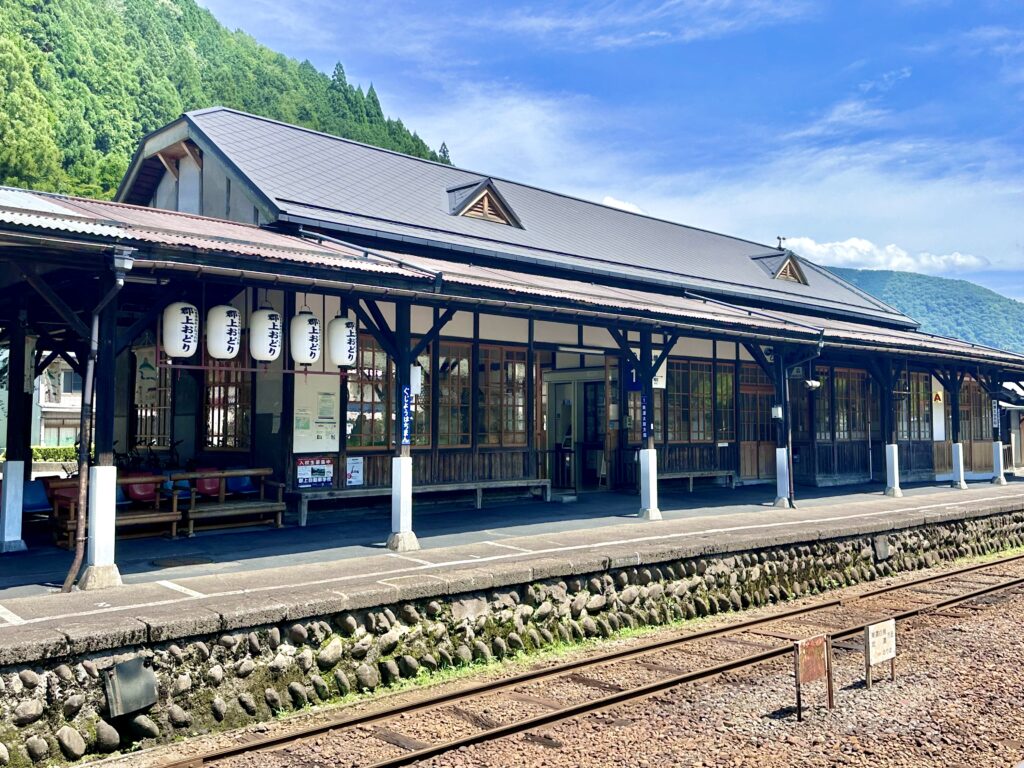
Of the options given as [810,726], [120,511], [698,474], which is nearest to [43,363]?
[120,511]

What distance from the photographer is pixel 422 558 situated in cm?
861

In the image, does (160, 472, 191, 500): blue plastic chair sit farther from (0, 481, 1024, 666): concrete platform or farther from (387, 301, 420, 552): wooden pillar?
(387, 301, 420, 552): wooden pillar

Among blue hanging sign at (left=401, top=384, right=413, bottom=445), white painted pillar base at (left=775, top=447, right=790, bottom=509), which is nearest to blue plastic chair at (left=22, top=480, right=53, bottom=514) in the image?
blue hanging sign at (left=401, top=384, right=413, bottom=445)

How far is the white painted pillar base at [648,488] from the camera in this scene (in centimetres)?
1207

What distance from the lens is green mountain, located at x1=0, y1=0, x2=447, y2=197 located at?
35094mm

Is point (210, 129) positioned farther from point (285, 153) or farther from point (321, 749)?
point (321, 749)

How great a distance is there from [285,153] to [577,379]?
6.24 metres

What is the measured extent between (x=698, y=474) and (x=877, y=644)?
9.58 metres

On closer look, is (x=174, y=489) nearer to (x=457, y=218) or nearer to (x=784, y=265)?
(x=457, y=218)

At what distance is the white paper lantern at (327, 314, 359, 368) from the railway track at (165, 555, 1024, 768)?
427cm

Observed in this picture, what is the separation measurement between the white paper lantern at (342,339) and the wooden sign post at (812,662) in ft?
18.9

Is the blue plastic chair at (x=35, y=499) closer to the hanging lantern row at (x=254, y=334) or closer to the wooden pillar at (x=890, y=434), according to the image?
the hanging lantern row at (x=254, y=334)

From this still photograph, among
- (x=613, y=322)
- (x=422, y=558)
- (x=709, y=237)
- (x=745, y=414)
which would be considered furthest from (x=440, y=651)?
(x=709, y=237)

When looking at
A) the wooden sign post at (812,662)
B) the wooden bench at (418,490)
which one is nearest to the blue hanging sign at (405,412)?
the wooden bench at (418,490)
